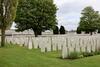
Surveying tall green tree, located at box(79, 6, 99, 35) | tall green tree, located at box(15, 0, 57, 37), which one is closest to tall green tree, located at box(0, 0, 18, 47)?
tall green tree, located at box(15, 0, 57, 37)

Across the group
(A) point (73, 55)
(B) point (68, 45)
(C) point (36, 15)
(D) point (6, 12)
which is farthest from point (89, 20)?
(A) point (73, 55)

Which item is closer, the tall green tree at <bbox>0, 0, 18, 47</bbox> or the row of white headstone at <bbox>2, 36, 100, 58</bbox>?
the row of white headstone at <bbox>2, 36, 100, 58</bbox>

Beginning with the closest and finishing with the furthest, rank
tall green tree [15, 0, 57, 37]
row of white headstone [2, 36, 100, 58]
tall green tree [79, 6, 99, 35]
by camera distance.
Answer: row of white headstone [2, 36, 100, 58] → tall green tree [15, 0, 57, 37] → tall green tree [79, 6, 99, 35]

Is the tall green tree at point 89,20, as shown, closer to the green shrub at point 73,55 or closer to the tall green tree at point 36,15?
the tall green tree at point 36,15

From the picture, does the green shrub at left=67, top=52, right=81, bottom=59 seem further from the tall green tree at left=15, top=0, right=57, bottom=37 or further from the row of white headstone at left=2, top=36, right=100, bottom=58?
the tall green tree at left=15, top=0, right=57, bottom=37

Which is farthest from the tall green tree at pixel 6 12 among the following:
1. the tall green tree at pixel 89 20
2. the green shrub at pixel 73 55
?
the tall green tree at pixel 89 20

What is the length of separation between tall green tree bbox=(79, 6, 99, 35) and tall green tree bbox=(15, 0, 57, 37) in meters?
21.5

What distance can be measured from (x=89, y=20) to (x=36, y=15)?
1073 inches

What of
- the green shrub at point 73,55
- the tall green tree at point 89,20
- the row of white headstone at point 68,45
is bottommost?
the green shrub at point 73,55

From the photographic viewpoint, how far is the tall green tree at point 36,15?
48062mm

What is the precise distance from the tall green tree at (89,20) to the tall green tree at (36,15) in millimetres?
21532

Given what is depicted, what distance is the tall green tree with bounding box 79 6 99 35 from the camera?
70250mm

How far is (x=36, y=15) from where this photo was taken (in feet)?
159

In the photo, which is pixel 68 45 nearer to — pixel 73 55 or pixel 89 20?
pixel 73 55
